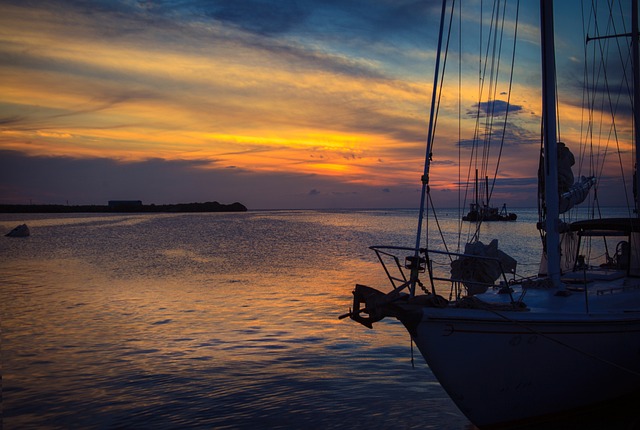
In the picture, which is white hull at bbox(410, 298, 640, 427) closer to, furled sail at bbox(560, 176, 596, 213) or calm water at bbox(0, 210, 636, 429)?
calm water at bbox(0, 210, 636, 429)

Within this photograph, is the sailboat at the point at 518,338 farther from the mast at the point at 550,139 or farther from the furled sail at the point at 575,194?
the furled sail at the point at 575,194

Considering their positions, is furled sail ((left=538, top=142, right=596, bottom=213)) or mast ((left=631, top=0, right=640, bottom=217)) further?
mast ((left=631, top=0, right=640, bottom=217))

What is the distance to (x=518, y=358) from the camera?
9.63m

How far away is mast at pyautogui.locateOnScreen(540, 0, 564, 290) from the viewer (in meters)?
12.2

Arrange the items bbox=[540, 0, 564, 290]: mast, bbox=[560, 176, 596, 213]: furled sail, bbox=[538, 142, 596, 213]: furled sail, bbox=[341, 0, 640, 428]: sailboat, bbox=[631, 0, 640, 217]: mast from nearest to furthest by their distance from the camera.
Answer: bbox=[341, 0, 640, 428]: sailboat < bbox=[540, 0, 564, 290]: mast < bbox=[538, 142, 596, 213]: furled sail < bbox=[560, 176, 596, 213]: furled sail < bbox=[631, 0, 640, 217]: mast

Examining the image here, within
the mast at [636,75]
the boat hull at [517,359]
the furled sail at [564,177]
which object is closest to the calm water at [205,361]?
the boat hull at [517,359]

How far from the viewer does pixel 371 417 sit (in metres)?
11.0

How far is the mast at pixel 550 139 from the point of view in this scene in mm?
12164

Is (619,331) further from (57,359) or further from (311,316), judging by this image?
(57,359)

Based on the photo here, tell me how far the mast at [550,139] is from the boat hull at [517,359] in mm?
2112

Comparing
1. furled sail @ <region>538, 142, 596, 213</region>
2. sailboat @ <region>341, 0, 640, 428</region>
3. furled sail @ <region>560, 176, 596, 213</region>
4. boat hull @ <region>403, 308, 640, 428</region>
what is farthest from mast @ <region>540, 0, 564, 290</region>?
furled sail @ <region>560, 176, 596, 213</region>

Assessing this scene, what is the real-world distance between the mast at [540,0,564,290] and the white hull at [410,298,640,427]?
212cm

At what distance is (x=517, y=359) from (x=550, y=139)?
17.2ft

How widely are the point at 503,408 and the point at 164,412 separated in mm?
6424
